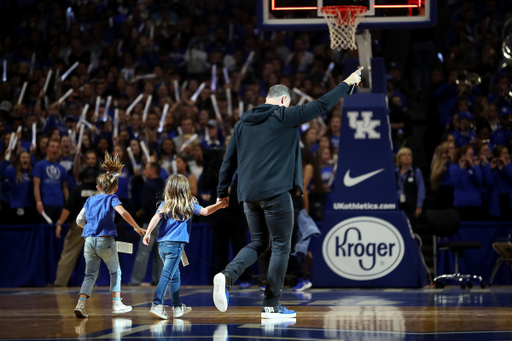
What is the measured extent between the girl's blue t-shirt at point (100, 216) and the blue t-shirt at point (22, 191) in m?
6.05

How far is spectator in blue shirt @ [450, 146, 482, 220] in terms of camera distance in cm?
1212

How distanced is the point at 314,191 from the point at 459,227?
2413mm

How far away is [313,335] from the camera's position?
531 centimetres

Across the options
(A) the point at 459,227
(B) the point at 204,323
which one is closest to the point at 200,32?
(A) the point at 459,227

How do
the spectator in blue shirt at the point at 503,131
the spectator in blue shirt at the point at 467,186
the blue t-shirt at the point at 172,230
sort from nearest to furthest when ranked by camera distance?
the blue t-shirt at the point at 172,230, the spectator in blue shirt at the point at 467,186, the spectator in blue shirt at the point at 503,131

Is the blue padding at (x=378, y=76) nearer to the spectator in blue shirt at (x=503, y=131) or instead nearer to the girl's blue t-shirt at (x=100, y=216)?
the spectator in blue shirt at (x=503, y=131)

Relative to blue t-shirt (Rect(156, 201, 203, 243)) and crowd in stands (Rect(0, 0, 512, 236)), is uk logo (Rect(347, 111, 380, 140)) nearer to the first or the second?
crowd in stands (Rect(0, 0, 512, 236))

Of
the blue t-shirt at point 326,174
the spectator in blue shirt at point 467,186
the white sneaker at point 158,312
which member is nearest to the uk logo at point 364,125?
the blue t-shirt at point 326,174

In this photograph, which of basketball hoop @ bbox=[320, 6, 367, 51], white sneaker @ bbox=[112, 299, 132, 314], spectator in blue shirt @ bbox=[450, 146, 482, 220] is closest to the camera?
white sneaker @ bbox=[112, 299, 132, 314]

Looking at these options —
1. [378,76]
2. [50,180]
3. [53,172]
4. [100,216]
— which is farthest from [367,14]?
[50,180]

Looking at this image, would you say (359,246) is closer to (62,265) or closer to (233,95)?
(62,265)

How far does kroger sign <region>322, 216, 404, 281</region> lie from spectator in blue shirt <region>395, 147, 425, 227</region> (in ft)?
6.52

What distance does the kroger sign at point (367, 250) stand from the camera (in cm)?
1006

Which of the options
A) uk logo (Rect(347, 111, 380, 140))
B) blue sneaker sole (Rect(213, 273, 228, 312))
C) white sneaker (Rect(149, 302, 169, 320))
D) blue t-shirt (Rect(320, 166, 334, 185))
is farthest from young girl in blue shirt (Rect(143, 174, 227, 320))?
blue t-shirt (Rect(320, 166, 334, 185))
